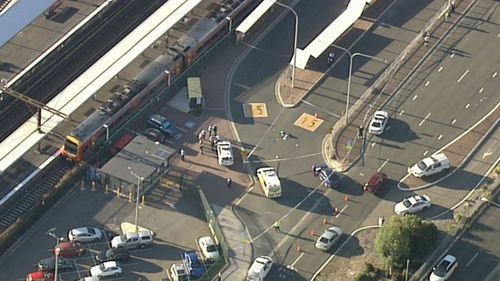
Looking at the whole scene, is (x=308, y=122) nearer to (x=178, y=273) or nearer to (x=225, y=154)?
(x=225, y=154)

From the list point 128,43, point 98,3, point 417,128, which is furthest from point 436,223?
point 98,3

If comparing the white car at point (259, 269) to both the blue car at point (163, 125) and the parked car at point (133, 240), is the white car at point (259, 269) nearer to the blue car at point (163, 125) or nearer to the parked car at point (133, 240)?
the parked car at point (133, 240)

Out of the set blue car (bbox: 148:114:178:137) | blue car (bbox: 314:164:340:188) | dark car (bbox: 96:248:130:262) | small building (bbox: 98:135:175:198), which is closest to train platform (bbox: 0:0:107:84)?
blue car (bbox: 148:114:178:137)

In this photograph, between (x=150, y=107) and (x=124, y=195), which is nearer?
(x=124, y=195)

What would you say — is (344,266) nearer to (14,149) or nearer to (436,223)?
(436,223)

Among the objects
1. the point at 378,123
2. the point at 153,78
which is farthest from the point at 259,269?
the point at 153,78

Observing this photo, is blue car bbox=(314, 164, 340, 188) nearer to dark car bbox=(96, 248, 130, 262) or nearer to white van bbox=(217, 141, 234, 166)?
white van bbox=(217, 141, 234, 166)

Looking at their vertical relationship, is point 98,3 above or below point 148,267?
above
